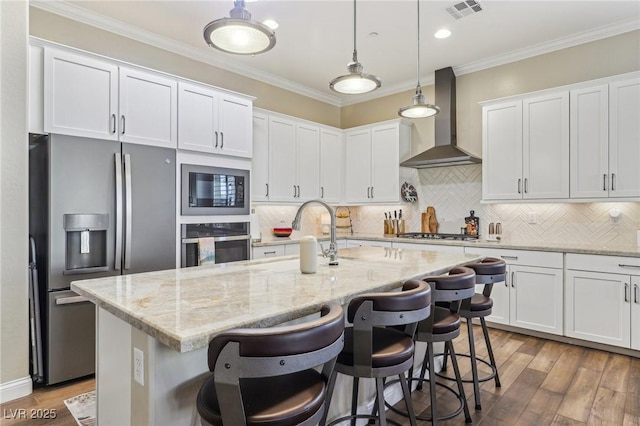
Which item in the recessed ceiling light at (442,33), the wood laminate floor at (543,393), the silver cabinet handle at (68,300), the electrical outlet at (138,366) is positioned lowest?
the wood laminate floor at (543,393)

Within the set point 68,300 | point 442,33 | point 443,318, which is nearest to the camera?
point 443,318

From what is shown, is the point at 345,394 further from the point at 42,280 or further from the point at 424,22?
the point at 424,22

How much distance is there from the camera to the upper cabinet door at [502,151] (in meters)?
4.08

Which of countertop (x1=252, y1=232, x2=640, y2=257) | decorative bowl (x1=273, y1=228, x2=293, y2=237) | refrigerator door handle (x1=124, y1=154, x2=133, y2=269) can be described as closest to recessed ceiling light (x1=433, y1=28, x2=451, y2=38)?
countertop (x1=252, y1=232, x2=640, y2=257)

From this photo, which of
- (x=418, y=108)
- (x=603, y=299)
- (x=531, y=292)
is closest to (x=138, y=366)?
(x=418, y=108)

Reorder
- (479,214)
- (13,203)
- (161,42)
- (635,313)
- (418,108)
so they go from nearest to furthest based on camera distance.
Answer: (13,203) → (418,108) → (635,313) → (161,42) → (479,214)

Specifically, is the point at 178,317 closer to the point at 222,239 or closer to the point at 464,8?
the point at 222,239

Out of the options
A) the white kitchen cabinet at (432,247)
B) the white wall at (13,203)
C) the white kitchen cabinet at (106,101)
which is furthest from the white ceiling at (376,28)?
the white kitchen cabinet at (432,247)

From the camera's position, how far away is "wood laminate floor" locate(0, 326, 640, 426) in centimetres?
229

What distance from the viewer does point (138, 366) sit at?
4.37 ft

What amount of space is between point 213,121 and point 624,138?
3.98 m

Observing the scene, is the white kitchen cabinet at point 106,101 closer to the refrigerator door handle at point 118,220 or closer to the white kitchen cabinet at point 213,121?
the white kitchen cabinet at point 213,121

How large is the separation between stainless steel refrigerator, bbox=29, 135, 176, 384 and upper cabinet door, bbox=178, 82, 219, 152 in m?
0.48

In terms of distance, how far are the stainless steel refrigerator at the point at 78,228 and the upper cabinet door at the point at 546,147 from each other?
3.88 meters
